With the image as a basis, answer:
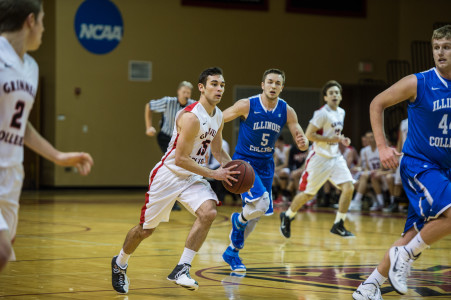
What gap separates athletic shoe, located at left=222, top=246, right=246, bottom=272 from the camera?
661 centimetres

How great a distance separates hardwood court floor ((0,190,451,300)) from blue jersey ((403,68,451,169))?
1140 millimetres

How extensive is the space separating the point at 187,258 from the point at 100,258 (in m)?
2.01

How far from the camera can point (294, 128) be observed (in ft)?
24.0

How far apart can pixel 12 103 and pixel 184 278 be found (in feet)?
7.22

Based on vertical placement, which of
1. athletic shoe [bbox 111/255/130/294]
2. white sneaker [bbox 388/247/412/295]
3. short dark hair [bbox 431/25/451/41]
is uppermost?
short dark hair [bbox 431/25/451/41]

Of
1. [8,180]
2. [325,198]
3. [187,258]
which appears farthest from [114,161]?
[8,180]

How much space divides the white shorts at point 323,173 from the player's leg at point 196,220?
4314 mm

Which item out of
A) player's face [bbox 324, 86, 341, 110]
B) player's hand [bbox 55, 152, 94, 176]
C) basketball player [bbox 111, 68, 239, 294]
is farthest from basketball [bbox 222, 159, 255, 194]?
Answer: player's face [bbox 324, 86, 341, 110]

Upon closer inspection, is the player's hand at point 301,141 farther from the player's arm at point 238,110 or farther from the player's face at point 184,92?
the player's face at point 184,92

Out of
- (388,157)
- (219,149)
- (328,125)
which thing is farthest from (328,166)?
(388,157)

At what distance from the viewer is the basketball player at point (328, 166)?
9.71 metres

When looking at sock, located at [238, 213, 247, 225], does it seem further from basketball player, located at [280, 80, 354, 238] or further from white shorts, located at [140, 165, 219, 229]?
basketball player, located at [280, 80, 354, 238]

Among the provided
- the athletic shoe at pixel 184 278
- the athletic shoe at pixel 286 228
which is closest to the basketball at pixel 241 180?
the athletic shoe at pixel 184 278

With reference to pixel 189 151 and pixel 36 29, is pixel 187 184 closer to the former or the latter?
pixel 189 151
